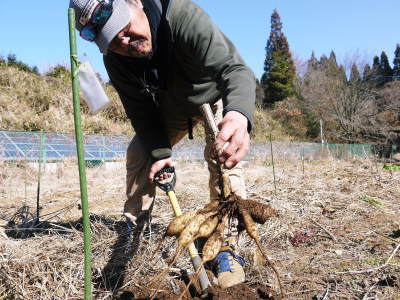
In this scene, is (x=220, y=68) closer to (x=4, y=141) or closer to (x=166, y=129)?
(x=166, y=129)

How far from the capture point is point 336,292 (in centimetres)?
151

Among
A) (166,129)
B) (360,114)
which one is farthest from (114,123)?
(360,114)

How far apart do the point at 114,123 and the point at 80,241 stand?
9.12 m

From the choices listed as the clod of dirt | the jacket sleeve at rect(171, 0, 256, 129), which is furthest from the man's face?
the clod of dirt

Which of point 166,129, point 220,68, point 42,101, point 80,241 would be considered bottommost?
point 80,241

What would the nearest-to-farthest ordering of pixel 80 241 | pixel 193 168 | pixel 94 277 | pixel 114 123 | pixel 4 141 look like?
pixel 94 277, pixel 80 241, pixel 4 141, pixel 193 168, pixel 114 123

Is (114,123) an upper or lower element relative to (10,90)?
lower

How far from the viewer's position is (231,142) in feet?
3.80

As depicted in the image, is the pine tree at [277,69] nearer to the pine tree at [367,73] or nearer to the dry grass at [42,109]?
the pine tree at [367,73]

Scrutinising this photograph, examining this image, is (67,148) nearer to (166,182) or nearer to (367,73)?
(166,182)

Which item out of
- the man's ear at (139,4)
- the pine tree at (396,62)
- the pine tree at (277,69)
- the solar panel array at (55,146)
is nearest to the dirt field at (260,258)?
the man's ear at (139,4)

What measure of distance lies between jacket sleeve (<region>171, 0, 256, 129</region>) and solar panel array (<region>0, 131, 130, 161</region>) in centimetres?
429

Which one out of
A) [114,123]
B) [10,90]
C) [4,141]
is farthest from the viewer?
[114,123]

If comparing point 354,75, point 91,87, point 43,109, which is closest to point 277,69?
point 354,75
